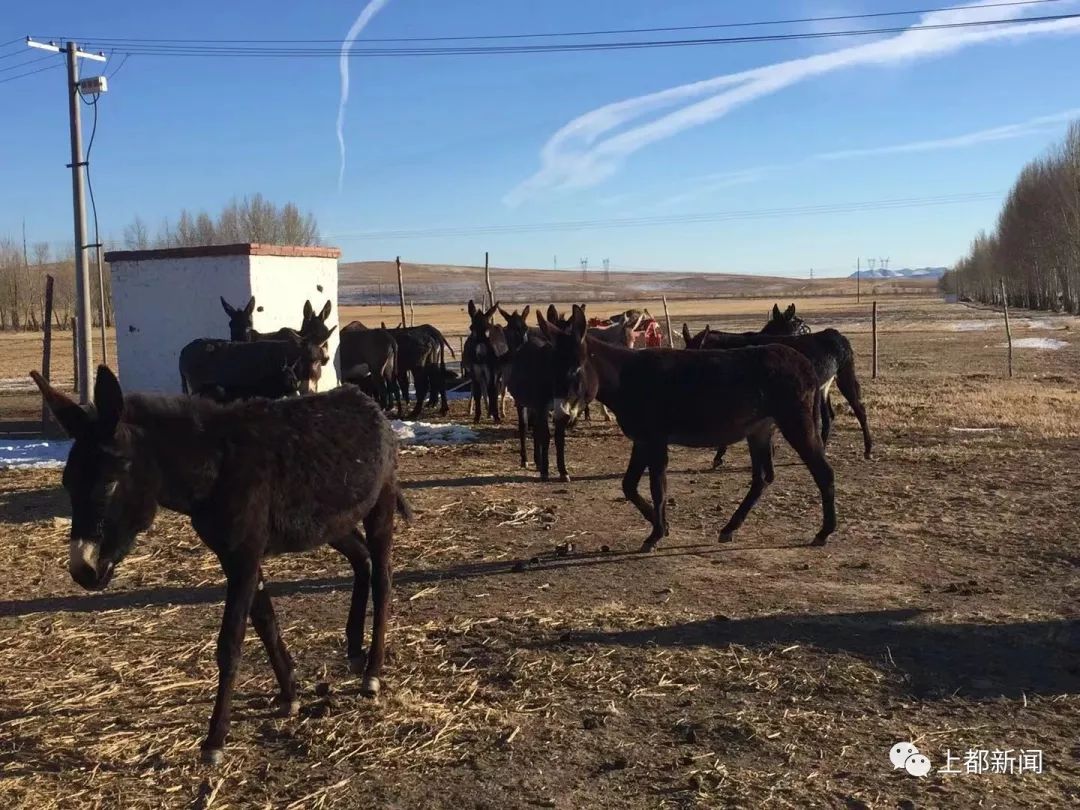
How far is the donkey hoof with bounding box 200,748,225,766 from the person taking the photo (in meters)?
3.94

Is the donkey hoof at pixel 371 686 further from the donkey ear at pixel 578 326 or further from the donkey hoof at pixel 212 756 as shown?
the donkey ear at pixel 578 326

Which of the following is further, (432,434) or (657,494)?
(432,434)

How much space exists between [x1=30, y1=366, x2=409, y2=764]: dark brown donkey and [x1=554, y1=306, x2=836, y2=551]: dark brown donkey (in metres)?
3.40

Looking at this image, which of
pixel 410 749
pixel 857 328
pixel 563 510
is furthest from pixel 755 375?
pixel 857 328

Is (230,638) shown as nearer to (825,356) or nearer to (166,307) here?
(825,356)

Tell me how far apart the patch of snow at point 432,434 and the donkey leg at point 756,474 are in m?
6.39

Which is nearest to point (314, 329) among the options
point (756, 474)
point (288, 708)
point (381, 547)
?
point (756, 474)

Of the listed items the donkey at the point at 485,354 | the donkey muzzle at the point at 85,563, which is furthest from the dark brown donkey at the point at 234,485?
Result: the donkey at the point at 485,354

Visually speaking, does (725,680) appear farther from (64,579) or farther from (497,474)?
(497,474)

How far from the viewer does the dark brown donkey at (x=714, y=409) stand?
25.7 feet

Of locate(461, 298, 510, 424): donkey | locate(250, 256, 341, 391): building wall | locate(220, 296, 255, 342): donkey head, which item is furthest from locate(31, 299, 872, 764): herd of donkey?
locate(250, 256, 341, 391): building wall

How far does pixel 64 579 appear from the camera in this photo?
709 cm

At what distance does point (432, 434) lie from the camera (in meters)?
14.4

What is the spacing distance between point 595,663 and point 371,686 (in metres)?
1.28
